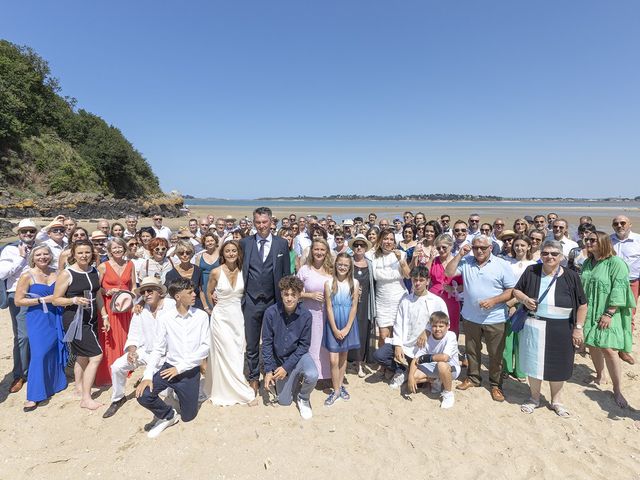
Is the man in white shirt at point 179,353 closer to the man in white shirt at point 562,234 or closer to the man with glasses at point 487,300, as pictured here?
the man with glasses at point 487,300

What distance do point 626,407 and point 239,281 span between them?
517 centimetres

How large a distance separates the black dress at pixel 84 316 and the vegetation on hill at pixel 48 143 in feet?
80.8

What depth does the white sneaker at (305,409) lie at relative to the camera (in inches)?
152

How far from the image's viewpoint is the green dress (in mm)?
3891

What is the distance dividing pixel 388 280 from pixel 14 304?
5.22m

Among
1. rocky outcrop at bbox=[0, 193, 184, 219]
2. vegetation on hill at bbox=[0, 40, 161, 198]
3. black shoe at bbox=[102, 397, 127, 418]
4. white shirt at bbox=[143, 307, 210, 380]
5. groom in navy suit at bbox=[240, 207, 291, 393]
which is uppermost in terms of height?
vegetation on hill at bbox=[0, 40, 161, 198]

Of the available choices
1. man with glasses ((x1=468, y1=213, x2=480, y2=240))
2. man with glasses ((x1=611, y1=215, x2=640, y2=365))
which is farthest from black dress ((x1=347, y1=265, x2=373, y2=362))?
man with glasses ((x1=611, y1=215, x2=640, y2=365))

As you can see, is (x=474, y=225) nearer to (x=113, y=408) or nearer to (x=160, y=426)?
(x=160, y=426)

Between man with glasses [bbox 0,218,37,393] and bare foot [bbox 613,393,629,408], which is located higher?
man with glasses [bbox 0,218,37,393]

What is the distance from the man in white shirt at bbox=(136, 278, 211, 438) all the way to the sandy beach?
0.21 metres

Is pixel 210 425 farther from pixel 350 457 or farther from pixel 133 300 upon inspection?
pixel 133 300

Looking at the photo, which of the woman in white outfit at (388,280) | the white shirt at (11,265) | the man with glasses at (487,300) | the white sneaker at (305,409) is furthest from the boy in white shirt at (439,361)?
the white shirt at (11,265)

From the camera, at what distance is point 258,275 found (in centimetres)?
427

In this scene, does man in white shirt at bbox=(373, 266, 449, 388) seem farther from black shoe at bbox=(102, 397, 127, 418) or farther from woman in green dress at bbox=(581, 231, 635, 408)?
black shoe at bbox=(102, 397, 127, 418)
